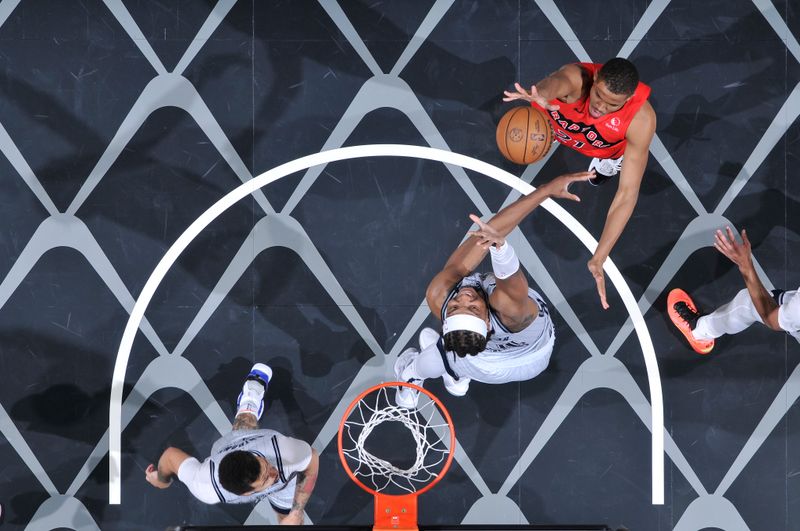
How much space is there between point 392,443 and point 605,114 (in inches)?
115

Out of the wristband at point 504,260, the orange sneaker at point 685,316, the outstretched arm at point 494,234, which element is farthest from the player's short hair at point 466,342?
the orange sneaker at point 685,316

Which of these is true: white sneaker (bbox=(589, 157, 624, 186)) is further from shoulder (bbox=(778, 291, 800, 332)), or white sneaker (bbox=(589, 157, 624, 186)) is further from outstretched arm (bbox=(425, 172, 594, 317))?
shoulder (bbox=(778, 291, 800, 332))

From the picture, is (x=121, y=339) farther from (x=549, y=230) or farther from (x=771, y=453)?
(x=771, y=453)

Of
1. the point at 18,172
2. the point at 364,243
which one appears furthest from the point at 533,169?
the point at 18,172

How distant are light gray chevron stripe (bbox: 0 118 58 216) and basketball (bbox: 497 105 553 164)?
11.5ft

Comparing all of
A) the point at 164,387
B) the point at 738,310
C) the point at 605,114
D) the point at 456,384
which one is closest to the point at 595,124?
the point at 605,114

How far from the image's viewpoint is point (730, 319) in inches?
220

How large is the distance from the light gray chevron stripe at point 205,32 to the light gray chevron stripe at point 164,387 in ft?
7.54

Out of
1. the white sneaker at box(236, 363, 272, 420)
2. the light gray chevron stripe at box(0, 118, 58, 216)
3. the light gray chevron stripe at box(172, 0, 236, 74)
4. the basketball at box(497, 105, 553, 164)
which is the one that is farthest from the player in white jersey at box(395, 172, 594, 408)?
the light gray chevron stripe at box(0, 118, 58, 216)

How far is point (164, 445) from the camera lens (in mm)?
5875

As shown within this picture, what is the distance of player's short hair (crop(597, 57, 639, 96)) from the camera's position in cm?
444

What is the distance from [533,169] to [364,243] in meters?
1.44

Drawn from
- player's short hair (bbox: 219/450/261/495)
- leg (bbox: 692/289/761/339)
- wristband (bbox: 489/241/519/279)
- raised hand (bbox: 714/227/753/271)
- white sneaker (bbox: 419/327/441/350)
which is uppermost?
raised hand (bbox: 714/227/753/271)

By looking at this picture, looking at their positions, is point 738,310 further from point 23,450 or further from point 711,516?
point 23,450
